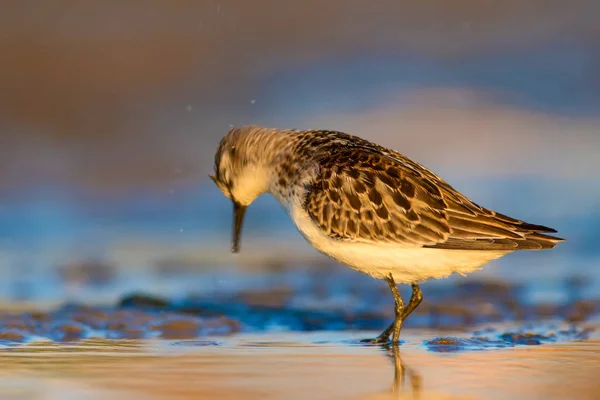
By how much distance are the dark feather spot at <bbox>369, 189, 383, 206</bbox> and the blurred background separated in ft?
7.46

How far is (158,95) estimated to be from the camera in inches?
500

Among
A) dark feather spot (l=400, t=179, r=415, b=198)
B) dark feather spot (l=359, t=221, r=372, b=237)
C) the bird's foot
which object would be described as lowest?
the bird's foot

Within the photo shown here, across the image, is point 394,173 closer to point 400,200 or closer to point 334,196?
point 400,200

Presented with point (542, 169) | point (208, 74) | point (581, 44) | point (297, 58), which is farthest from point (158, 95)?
point (581, 44)

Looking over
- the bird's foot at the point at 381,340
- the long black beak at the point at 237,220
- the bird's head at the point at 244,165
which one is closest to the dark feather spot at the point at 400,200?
the bird's foot at the point at 381,340

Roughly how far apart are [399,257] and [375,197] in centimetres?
40

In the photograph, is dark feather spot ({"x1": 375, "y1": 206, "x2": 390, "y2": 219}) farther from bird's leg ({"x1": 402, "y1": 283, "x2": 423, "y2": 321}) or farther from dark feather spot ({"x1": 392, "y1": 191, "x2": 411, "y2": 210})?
bird's leg ({"x1": 402, "y1": 283, "x2": 423, "y2": 321})

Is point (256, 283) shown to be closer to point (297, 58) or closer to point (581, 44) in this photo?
point (297, 58)

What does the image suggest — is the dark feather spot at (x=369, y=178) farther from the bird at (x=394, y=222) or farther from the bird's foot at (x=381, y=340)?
the bird's foot at (x=381, y=340)

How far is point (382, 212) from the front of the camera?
22.6 feet

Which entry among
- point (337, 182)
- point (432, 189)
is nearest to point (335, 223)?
point (337, 182)

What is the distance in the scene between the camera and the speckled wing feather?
6746mm

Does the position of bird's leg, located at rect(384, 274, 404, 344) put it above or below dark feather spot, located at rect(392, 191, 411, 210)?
below

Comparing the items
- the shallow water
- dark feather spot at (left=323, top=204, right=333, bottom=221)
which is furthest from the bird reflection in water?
dark feather spot at (left=323, top=204, right=333, bottom=221)
